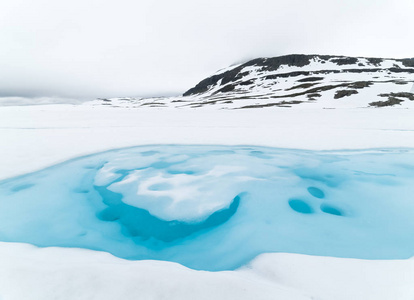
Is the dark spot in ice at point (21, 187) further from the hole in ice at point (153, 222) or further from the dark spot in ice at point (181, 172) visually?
the dark spot in ice at point (181, 172)

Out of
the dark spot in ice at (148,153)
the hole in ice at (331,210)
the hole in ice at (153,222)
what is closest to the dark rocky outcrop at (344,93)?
the hole in ice at (331,210)

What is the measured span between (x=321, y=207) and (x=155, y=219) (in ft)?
11.8

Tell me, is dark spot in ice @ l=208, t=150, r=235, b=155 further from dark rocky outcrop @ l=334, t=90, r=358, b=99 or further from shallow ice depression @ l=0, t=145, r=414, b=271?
dark rocky outcrop @ l=334, t=90, r=358, b=99

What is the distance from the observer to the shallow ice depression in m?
3.15

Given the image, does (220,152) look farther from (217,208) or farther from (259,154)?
(217,208)

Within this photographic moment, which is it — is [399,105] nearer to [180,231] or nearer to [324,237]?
[324,237]

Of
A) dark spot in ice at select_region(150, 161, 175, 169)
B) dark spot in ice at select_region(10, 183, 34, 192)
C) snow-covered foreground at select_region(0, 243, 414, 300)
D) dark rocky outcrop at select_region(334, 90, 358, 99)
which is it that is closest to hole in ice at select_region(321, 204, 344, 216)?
snow-covered foreground at select_region(0, 243, 414, 300)

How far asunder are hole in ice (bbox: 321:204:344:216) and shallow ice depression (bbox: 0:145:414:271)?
0.02 m

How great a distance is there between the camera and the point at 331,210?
4125mm

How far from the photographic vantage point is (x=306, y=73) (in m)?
75.6

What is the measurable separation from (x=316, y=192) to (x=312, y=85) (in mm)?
56026

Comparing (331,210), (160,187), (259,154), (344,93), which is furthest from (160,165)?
(344,93)

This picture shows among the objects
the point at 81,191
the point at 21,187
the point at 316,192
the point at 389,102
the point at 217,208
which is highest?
the point at 389,102

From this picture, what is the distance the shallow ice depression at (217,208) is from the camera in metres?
3.15
